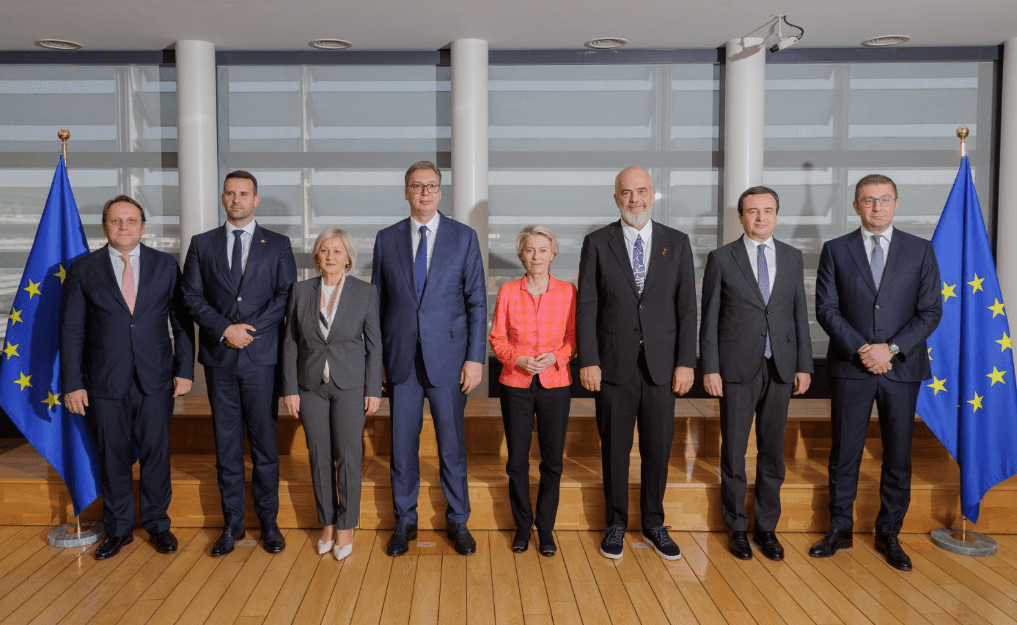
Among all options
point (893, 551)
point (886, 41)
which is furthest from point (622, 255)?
point (886, 41)

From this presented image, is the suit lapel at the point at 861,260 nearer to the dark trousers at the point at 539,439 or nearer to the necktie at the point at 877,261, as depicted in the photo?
the necktie at the point at 877,261

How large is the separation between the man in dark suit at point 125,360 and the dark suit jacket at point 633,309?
1820mm

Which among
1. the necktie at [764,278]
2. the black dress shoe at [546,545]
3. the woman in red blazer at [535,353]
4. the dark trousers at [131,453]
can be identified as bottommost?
the black dress shoe at [546,545]

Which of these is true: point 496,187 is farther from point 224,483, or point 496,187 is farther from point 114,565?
point 114,565

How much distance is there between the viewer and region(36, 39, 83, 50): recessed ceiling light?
4692 mm

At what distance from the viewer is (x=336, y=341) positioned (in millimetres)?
3244

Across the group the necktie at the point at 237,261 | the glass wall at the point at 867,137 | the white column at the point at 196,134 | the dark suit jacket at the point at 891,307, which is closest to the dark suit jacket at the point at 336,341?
the necktie at the point at 237,261

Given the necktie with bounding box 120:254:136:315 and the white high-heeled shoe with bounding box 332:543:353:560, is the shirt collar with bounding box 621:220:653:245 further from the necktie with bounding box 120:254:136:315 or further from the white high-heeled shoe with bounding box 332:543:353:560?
the necktie with bounding box 120:254:136:315

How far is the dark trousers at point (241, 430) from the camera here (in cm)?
335

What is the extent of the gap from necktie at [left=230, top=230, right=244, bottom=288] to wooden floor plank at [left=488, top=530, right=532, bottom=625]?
1670 millimetres

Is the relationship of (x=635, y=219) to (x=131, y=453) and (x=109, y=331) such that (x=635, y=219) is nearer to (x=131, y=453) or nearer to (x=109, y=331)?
(x=109, y=331)

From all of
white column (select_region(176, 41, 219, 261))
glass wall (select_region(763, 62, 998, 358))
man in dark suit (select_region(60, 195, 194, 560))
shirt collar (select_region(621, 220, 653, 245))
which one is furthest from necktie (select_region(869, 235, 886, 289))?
white column (select_region(176, 41, 219, 261))

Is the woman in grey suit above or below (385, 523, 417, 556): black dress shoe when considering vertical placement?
above

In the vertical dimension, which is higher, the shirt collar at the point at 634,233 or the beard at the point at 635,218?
the beard at the point at 635,218
